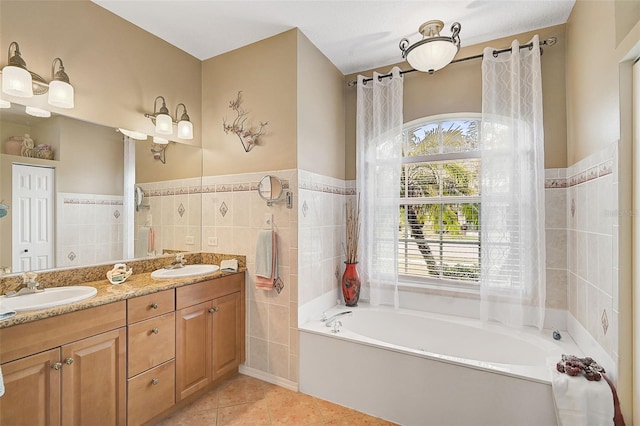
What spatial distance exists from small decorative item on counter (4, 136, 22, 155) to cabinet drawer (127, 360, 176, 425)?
4.71 ft

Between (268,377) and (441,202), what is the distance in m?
2.07

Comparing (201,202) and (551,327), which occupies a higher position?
(201,202)

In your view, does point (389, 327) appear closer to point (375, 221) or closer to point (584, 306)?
point (375, 221)

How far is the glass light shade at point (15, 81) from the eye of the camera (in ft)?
5.09

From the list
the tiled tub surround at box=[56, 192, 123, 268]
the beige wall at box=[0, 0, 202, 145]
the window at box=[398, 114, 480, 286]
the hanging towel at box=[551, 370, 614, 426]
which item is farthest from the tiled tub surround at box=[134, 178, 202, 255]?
the hanging towel at box=[551, 370, 614, 426]

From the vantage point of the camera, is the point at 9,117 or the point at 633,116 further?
the point at 9,117

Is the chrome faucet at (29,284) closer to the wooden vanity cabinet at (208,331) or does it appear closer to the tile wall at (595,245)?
the wooden vanity cabinet at (208,331)

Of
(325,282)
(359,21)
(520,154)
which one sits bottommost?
(325,282)

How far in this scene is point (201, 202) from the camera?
2.66 metres

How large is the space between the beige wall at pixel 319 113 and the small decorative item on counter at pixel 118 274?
139 centimetres

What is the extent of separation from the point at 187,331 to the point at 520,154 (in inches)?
105

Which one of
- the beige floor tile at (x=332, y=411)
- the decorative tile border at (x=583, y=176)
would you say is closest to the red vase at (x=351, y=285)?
the beige floor tile at (x=332, y=411)

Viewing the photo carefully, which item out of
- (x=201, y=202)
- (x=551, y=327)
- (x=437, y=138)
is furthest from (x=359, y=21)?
(x=551, y=327)

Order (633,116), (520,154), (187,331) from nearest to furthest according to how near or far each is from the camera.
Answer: (633,116) < (187,331) < (520,154)
